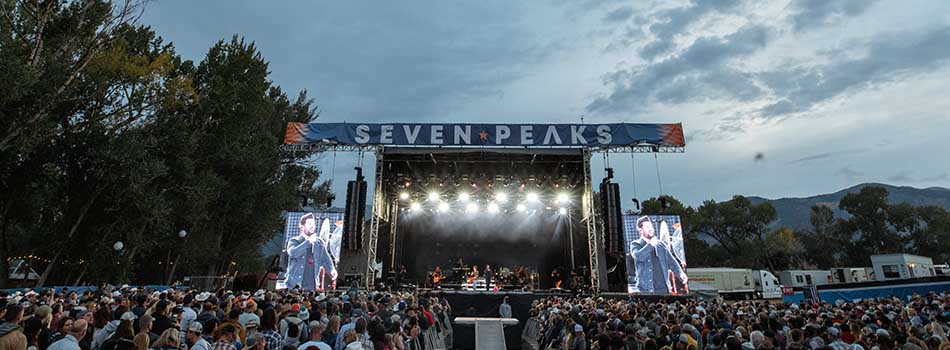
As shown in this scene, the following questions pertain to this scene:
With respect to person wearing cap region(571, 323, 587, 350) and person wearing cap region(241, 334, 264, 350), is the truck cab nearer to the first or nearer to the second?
person wearing cap region(571, 323, 587, 350)

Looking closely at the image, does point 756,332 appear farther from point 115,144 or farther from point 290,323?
point 115,144

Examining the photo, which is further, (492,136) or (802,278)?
(802,278)

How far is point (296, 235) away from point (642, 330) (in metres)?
16.5

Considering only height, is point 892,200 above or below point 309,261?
above

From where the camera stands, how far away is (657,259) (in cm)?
1842

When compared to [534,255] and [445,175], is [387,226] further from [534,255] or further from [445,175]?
[534,255]

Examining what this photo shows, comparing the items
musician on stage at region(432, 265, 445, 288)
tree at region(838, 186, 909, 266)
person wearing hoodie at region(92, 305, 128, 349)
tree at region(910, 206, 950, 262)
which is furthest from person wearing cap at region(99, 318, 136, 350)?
tree at region(910, 206, 950, 262)

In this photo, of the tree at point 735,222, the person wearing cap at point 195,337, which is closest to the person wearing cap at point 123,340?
the person wearing cap at point 195,337

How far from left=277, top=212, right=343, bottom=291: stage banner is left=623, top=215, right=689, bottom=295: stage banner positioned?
12.3 m

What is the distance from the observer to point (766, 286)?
3453 cm

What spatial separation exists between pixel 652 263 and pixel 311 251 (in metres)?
14.4

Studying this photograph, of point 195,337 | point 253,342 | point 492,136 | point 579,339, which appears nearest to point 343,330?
point 253,342

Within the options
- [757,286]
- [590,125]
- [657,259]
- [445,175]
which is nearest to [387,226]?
[445,175]

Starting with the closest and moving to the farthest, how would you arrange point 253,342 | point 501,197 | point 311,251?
point 253,342 < point 311,251 < point 501,197
